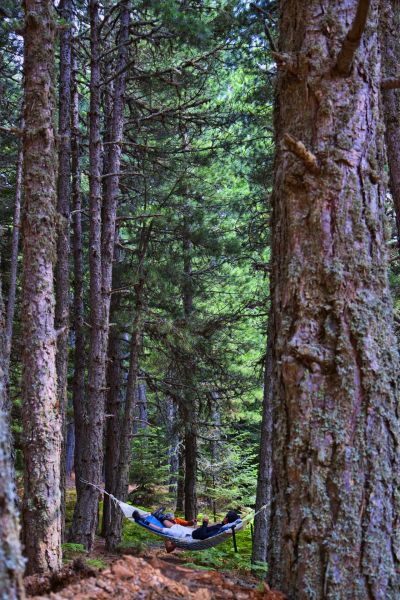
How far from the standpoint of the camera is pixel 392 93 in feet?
14.3

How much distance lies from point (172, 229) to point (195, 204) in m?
1.68

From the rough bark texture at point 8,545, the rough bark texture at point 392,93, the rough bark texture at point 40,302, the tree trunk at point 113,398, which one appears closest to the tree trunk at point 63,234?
the tree trunk at point 113,398

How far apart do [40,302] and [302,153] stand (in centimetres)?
275

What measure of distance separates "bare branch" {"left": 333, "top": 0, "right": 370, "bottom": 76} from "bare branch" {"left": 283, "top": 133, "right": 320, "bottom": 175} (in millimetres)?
306

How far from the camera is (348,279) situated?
167 cm

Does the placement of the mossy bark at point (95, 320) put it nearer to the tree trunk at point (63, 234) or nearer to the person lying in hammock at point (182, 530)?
the tree trunk at point (63, 234)

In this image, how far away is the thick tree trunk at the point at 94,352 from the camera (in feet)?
22.5

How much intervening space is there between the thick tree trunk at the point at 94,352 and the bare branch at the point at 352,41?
222 inches

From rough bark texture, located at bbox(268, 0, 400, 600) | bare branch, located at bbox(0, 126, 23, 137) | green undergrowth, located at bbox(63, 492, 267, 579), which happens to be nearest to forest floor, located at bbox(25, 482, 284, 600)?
rough bark texture, located at bbox(268, 0, 400, 600)

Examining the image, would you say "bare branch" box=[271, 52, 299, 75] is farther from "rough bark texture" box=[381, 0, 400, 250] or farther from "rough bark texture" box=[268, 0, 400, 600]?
"rough bark texture" box=[381, 0, 400, 250]

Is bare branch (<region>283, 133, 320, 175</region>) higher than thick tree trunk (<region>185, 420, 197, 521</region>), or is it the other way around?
bare branch (<region>283, 133, 320, 175</region>)

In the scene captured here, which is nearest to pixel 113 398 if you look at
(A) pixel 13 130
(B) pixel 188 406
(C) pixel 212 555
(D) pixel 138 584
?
(B) pixel 188 406

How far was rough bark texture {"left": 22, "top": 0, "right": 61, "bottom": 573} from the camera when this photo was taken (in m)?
3.63

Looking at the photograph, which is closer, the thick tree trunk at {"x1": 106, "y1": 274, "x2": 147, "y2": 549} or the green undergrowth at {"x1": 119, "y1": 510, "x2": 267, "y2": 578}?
the green undergrowth at {"x1": 119, "y1": 510, "x2": 267, "y2": 578}
